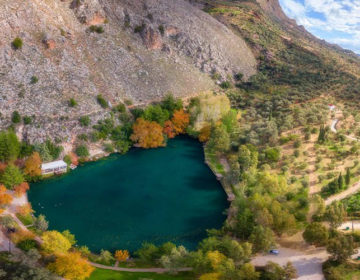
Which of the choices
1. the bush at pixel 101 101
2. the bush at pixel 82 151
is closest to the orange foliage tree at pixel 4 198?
the bush at pixel 82 151

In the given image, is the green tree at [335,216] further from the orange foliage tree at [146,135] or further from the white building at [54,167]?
the white building at [54,167]

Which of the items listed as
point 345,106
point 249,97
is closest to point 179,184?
point 249,97

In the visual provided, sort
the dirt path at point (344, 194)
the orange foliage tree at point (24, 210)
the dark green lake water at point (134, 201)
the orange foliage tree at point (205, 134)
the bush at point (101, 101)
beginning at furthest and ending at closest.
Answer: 1. the orange foliage tree at point (205, 134)
2. the bush at point (101, 101)
3. the dirt path at point (344, 194)
4. the orange foliage tree at point (24, 210)
5. the dark green lake water at point (134, 201)

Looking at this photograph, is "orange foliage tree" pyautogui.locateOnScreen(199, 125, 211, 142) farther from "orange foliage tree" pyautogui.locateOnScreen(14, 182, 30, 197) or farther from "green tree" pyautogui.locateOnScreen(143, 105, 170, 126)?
"orange foliage tree" pyautogui.locateOnScreen(14, 182, 30, 197)

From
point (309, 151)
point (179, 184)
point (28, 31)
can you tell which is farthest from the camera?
point (28, 31)

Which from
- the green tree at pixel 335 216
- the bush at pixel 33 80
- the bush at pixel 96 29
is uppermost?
the bush at pixel 96 29

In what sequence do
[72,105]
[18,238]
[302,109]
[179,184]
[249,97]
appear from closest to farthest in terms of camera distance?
[18,238] → [179,184] → [72,105] → [302,109] → [249,97]

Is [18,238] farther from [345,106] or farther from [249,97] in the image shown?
[345,106]
